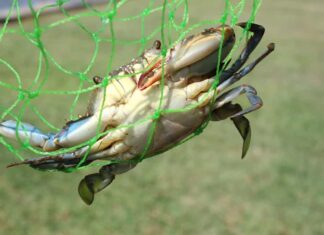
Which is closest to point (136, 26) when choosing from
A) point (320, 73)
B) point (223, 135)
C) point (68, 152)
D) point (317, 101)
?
point (320, 73)

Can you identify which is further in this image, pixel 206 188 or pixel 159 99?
pixel 206 188

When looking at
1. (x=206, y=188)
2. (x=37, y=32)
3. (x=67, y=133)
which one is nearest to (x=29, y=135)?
(x=67, y=133)

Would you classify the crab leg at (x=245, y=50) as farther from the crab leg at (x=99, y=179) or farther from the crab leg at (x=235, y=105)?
the crab leg at (x=99, y=179)

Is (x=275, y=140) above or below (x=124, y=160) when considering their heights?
below

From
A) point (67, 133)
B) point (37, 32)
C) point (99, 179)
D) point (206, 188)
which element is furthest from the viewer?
point (206, 188)

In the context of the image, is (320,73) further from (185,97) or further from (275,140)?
(185,97)

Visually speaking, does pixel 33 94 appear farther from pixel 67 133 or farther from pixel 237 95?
pixel 237 95

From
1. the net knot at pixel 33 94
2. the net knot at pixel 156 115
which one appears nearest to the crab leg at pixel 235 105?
the net knot at pixel 156 115
